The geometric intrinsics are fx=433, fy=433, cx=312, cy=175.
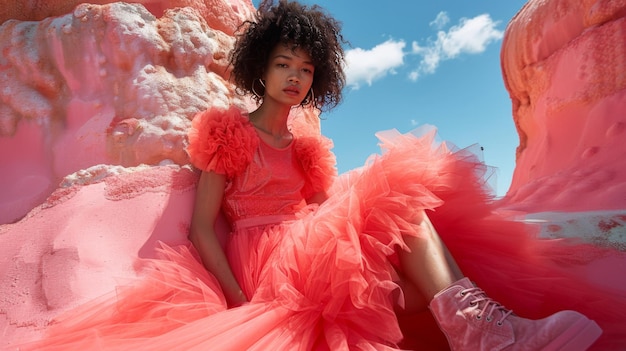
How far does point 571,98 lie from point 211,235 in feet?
12.7

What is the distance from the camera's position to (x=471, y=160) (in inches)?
67.9

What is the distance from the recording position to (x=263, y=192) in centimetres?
205

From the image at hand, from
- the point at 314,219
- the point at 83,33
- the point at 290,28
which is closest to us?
the point at 314,219

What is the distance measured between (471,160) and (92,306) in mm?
1528

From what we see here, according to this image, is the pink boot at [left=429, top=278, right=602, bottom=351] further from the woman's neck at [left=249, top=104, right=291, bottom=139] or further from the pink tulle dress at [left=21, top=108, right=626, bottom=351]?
the woman's neck at [left=249, top=104, right=291, bottom=139]

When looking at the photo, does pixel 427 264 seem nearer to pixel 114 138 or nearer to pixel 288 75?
pixel 288 75

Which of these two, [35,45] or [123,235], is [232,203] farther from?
[35,45]

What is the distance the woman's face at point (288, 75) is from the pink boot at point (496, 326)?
3.98ft

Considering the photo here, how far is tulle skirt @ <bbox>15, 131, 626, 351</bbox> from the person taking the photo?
4.41 feet

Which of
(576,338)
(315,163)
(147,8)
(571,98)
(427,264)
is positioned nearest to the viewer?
(576,338)

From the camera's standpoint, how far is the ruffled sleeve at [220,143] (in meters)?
1.91

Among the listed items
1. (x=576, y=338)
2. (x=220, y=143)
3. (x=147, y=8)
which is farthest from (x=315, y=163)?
(x=147, y=8)

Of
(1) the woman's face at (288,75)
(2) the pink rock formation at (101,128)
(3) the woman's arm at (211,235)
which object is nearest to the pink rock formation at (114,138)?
(2) the pink rock formation at (101,128)

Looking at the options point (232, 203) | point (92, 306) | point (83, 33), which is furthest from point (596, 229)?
point (83, 33)
